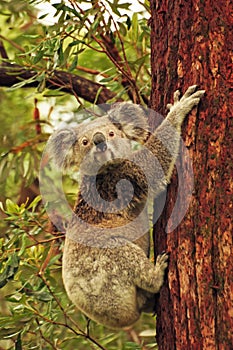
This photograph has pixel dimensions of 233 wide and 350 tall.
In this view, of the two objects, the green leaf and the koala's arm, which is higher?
the koala's arm

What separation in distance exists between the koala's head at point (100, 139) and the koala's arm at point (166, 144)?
7.4 inches

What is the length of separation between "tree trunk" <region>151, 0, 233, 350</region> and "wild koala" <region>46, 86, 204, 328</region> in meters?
0.14

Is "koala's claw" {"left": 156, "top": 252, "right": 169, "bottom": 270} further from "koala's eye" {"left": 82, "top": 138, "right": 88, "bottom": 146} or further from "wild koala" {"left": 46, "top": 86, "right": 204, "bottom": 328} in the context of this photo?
"koala's eye" {"left": 82, "top": 138, "right": 88, "bottom": 146}

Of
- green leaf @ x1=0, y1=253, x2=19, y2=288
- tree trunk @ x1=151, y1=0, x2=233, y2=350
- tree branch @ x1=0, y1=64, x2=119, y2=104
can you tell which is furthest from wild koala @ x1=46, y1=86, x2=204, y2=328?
tree branch @ x1=0, y1=64, x2=119, y2=104

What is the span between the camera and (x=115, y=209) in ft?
12.5

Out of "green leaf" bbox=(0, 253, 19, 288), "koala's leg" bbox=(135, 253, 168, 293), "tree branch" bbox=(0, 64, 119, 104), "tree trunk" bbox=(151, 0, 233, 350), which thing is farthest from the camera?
"tree branch" bbox=(0, 64, 119, 104)

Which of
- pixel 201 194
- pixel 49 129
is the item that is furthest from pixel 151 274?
pixel 49 129

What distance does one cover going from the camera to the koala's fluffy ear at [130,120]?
3.90 m

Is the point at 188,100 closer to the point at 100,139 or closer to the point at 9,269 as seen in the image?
the point at 100,139

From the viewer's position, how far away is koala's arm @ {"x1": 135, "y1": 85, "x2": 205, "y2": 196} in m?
2.94

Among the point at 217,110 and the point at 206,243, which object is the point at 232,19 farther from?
the point at 206,243

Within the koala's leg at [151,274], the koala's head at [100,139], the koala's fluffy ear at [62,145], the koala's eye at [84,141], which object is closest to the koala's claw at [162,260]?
the koala's leg at [151,274]

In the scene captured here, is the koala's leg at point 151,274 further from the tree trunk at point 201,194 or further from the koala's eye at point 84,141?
the koala's eye at point 84,141

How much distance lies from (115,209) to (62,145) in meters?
0.63
